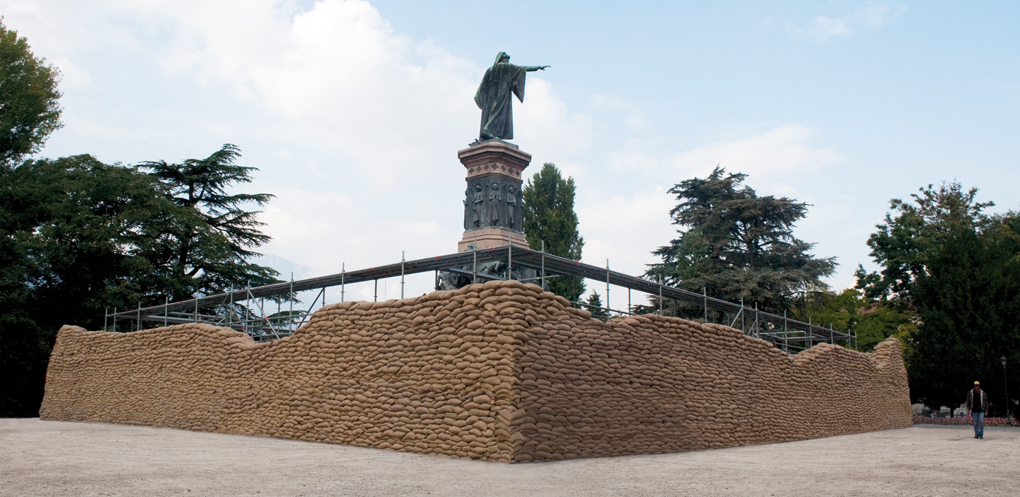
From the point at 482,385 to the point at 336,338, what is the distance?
10.7 ft

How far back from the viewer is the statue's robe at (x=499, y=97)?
17781mm

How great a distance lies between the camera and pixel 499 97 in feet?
59.1

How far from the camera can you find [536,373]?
9.53 meters

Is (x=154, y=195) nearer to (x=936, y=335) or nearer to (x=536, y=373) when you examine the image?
(x=536, y=373)

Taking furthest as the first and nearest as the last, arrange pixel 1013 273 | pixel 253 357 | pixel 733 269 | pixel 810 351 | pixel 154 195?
pixel 733 269
pixel 154 195
pixel 1013 273
pixel 810 351
pixel 253 357

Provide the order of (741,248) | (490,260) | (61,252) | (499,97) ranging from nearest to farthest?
1. (490,260)
2. (499,97)
3. (61,252)
4. (741,248)

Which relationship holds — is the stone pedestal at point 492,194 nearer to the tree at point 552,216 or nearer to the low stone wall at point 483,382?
the low stone wall at point 483,382

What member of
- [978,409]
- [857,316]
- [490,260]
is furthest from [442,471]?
[857,316]

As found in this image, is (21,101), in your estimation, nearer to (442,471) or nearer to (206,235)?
(206,235)

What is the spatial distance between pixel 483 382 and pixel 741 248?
23.7m

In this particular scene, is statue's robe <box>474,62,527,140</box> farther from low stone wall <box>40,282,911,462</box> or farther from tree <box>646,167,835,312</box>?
tree <box>646,167,835,312</box>

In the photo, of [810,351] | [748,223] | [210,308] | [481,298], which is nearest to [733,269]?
[748,223]

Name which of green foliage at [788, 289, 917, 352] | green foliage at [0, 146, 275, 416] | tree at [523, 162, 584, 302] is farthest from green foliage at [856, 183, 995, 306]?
green foliage at [0, 146, 275, 416]

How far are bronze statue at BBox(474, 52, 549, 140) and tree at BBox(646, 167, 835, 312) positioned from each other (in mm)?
12539
